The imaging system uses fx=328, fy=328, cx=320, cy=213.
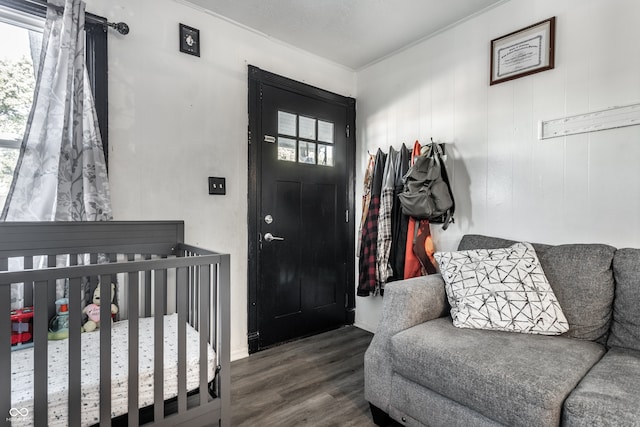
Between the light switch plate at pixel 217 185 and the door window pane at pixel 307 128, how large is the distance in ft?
2.55

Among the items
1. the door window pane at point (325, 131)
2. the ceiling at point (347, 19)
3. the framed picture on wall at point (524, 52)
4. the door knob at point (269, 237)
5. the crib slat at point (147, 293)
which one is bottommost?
the crib slat at point (147, 293)

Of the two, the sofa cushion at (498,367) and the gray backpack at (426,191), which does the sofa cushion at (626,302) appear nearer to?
the sofa cushion at (498,367)

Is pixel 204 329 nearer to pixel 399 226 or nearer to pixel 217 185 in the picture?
pixel 217 185

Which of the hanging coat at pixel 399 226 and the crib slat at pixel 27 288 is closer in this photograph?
the crib slat at pixel 27 288

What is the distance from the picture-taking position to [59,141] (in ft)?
5.35

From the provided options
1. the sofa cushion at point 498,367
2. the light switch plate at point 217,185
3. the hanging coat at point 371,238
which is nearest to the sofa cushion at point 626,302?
the sofa cushion at point 498,367

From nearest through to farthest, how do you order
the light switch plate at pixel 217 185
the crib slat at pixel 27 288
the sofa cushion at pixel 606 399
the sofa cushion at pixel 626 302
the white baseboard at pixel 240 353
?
the sofa cushion at pixel 606 399, the sofa cushion at pixel 626 302, the crib slat at pixel 27 288, the light switch plate at pixel 217 185, the white baseboard at pixel 240 353

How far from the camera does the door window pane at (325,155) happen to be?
284 centimetres

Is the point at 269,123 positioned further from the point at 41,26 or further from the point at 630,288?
the point at 630,288

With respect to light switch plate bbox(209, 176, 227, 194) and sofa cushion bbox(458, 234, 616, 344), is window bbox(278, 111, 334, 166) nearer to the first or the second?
light switch plate bbox(209, 176, 227, 194)

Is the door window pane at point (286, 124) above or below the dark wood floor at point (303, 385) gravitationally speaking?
above

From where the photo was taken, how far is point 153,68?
2.02 meters

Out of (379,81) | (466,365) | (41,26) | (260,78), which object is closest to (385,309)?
(466,365)

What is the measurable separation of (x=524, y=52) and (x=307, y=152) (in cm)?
162
